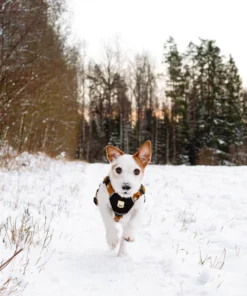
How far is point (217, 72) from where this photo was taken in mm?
38281

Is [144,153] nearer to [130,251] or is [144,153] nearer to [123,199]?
[123,199]

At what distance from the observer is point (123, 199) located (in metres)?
3.34

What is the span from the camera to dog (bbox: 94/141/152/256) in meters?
3.25

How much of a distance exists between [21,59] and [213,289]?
9372 mm

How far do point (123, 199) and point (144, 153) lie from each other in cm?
65

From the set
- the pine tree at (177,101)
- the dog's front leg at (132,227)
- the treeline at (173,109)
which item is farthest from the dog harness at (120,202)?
the pine tree at (177,101)

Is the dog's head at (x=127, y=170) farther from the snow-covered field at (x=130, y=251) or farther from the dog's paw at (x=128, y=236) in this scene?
the snow-covered field at (x=130, y=251)


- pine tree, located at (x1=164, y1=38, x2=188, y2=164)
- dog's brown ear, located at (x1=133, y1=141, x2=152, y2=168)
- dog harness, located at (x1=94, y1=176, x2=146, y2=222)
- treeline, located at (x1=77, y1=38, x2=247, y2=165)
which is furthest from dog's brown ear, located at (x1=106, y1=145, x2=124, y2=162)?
pine tree, located at (x1=164, y1=38, x2=188, y2=164)

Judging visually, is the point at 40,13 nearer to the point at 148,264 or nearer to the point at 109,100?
the point at 148,264

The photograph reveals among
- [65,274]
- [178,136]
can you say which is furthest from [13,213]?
[178,136]

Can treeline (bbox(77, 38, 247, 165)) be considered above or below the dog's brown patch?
above

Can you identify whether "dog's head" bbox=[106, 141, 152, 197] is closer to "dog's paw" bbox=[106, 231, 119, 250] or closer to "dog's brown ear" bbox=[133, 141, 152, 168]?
"dog's brown ear" bbox=[133, 141, 152, 168]

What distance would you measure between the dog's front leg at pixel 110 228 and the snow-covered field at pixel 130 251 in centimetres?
15

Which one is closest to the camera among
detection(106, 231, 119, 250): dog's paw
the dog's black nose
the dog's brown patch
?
the dog's black nose
